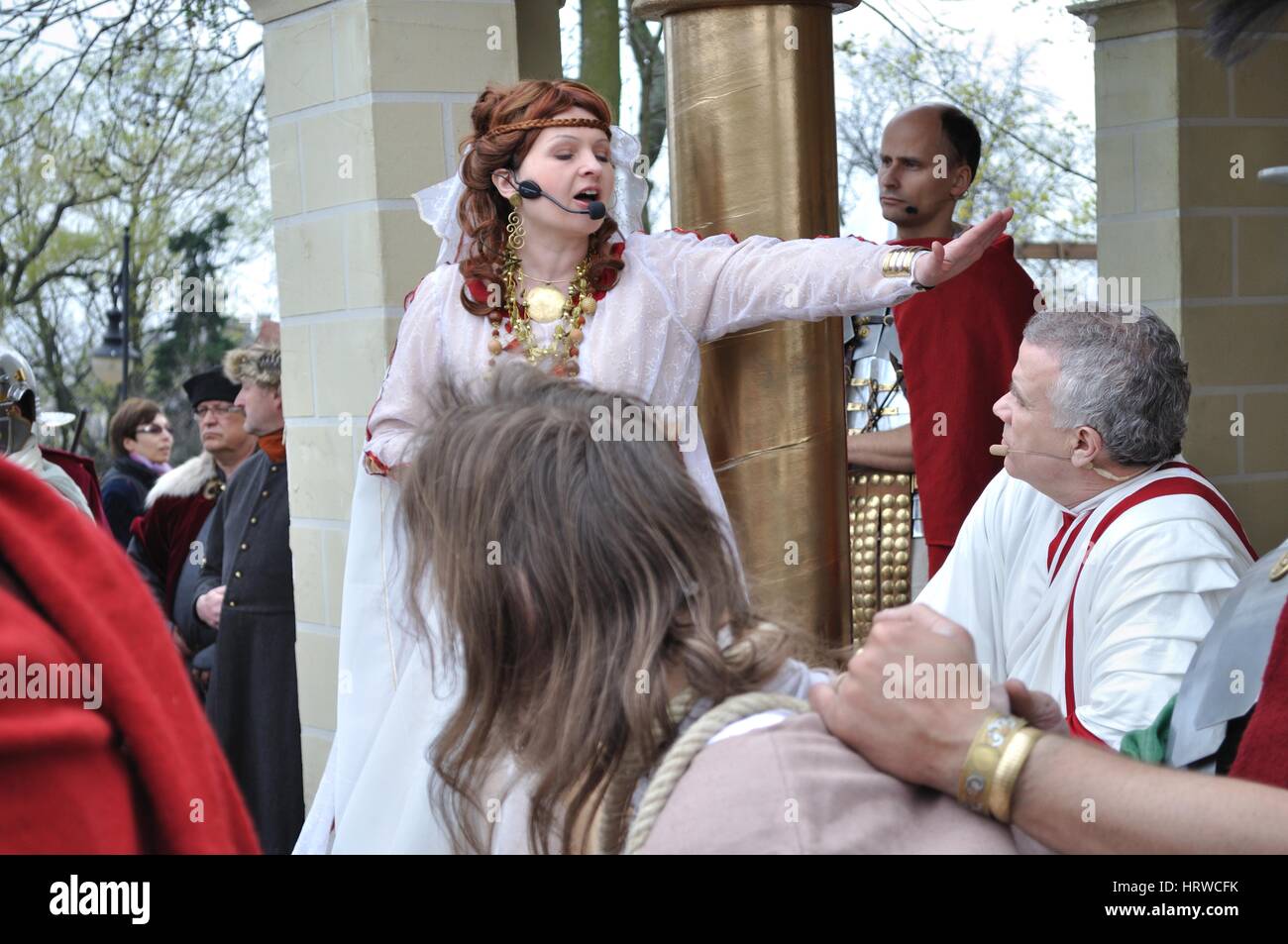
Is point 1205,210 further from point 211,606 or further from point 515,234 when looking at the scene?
point 211,606

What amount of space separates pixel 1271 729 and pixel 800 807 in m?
0.70

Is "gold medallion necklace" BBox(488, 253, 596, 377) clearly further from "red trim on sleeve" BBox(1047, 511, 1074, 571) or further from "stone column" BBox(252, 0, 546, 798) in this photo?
"red trim on sleeve" BBox(1047, 511, 1074, 571)

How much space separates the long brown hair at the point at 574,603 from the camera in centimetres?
147

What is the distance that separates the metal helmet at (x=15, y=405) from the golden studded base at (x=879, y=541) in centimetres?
233

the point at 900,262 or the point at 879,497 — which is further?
the point at 879,497

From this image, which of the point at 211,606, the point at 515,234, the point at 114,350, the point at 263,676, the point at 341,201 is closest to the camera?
the point at 515,234

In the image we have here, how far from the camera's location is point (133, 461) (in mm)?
7656

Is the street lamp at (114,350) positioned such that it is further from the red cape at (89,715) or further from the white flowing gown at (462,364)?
the red cape at (89,715)

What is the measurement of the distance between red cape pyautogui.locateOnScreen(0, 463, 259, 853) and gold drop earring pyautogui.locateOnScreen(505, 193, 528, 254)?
225 cm

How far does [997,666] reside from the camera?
3.19 meters

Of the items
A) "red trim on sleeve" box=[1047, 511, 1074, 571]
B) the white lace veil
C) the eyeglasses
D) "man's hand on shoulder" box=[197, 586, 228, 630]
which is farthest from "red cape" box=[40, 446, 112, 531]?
"red trim on sleeve" box=[1047, 511, 1074, 571]

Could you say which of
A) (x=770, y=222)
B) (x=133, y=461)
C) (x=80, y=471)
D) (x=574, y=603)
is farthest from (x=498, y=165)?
(x=133, y=461)
